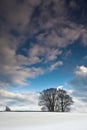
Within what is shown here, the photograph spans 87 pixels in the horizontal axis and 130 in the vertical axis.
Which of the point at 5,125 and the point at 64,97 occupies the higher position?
the point at 64,97

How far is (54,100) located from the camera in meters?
30.5

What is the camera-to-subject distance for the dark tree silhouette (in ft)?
99.5

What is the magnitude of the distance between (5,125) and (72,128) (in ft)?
6.14

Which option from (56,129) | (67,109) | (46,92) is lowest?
(56,129)

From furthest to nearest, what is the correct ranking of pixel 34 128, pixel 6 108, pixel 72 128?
pixel 6 108
pixel 72 128
pixel 34 128

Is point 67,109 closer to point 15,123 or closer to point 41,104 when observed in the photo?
point 41,104

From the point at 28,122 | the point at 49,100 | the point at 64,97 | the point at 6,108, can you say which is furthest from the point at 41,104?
the point at 28,122

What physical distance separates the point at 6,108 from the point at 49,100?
51.6 feet

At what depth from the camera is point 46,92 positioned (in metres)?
30.4

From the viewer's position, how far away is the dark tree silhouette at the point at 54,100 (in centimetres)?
3031

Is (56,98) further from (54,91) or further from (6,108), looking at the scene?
(6,108)

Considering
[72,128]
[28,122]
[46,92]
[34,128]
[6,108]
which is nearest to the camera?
[34,128]

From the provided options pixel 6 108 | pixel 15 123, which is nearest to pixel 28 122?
pixel 15 123

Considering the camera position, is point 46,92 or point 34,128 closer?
point 34,128
